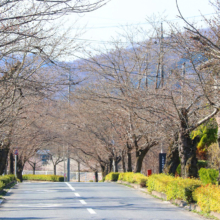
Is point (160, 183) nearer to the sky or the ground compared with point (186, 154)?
nearer to the ground

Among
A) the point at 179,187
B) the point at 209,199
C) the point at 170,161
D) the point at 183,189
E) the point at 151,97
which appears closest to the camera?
the point at 209,199

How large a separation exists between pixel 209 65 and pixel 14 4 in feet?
21.0

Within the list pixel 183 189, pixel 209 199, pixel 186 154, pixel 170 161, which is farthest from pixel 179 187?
pixel 170 161

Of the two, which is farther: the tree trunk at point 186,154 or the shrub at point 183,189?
the tree trunk at point 186,154

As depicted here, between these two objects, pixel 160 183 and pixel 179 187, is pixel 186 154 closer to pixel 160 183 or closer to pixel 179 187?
pixel 160 183

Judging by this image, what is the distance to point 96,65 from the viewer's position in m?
24.2

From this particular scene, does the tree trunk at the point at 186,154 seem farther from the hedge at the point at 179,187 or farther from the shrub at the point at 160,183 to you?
the hedge at the point at 179,187

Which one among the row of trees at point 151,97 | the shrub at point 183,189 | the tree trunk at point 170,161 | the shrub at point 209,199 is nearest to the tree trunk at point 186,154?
the row of trees at point 151,97

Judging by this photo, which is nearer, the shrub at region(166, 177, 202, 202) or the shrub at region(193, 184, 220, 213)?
the shrub at region(193, 184, 220, 213)

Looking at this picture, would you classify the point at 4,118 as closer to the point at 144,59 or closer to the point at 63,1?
the point at 63,1

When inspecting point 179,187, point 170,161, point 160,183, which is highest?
point 170,161

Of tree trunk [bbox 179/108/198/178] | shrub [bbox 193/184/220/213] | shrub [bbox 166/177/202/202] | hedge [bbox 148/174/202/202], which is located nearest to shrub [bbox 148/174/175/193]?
hedge [bbox 148/174/202/202]

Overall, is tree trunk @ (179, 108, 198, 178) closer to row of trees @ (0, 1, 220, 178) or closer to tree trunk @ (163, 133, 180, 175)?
row of trees @ (0, 1, 220, 178)

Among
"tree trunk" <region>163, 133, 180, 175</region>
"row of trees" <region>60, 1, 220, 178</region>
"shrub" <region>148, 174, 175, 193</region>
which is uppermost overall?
"row of trees" <region>60, 1, 220, 178</region>
